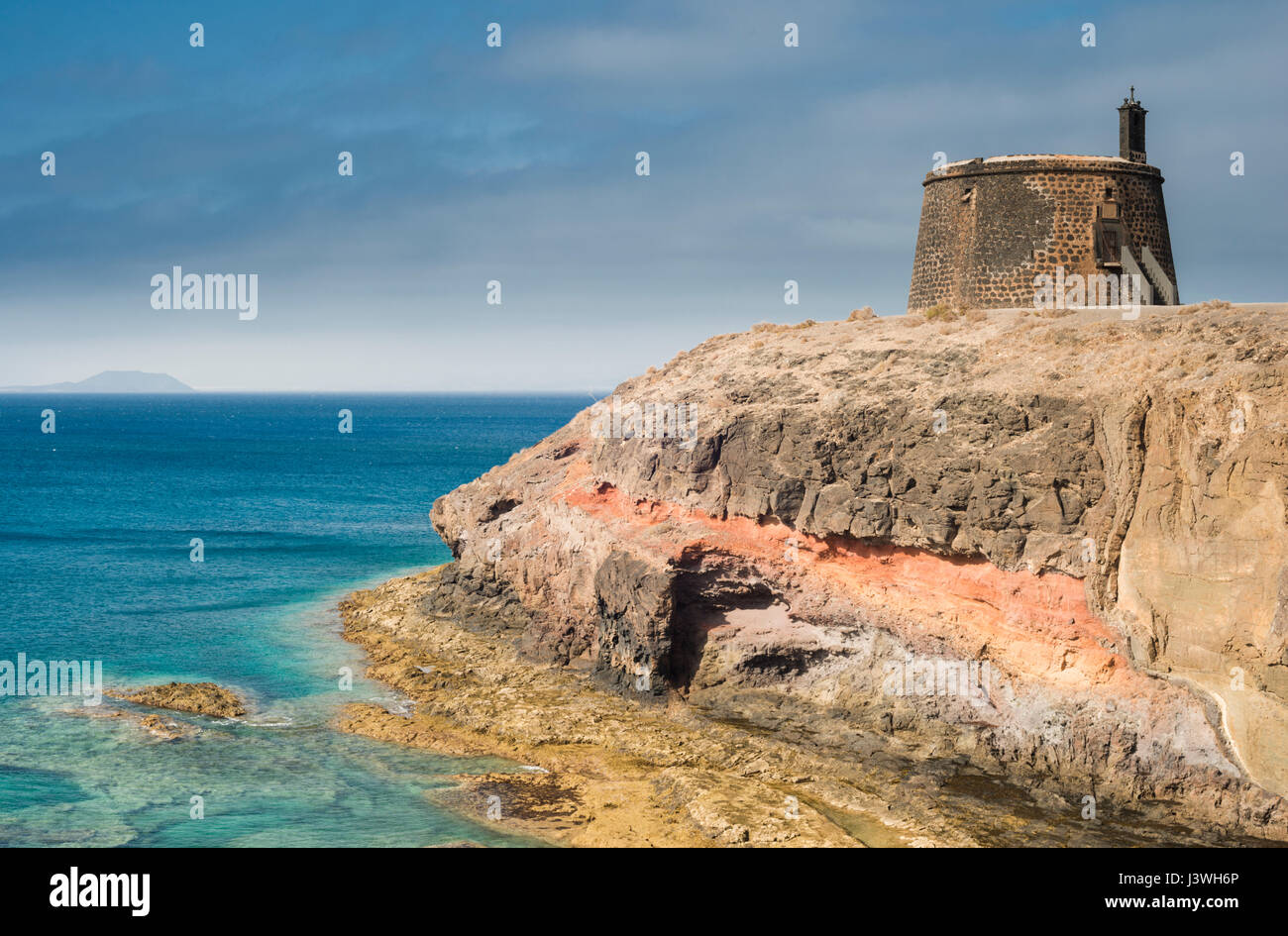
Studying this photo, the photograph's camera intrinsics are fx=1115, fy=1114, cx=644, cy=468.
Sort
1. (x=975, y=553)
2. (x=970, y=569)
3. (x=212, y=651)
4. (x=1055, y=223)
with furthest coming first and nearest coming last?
(x=212, y=651)
(x=1055, y=223)
(x=970, y=569)
(x=975, y=553)

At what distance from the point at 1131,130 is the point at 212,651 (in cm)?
3571

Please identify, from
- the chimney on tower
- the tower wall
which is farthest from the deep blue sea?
the chimney on tower

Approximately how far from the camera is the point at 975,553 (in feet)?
90.4

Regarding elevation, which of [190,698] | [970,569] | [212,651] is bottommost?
[190,698]

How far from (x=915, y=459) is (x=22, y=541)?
2000 inches

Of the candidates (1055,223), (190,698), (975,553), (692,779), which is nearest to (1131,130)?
(1055,223)

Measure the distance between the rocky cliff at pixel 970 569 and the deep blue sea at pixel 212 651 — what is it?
15.0 ft

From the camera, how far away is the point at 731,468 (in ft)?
106

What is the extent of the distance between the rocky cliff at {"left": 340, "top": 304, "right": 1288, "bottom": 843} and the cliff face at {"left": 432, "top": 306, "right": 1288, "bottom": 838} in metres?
0.06

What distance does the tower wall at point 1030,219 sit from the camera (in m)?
36.4

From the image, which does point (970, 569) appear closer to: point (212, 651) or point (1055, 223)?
point (1055, 223)

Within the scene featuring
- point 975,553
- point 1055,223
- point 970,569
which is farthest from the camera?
point 1055,223

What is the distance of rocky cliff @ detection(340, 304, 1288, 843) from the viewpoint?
922 inches

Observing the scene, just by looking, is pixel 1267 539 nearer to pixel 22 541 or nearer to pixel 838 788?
pixel 838 788
